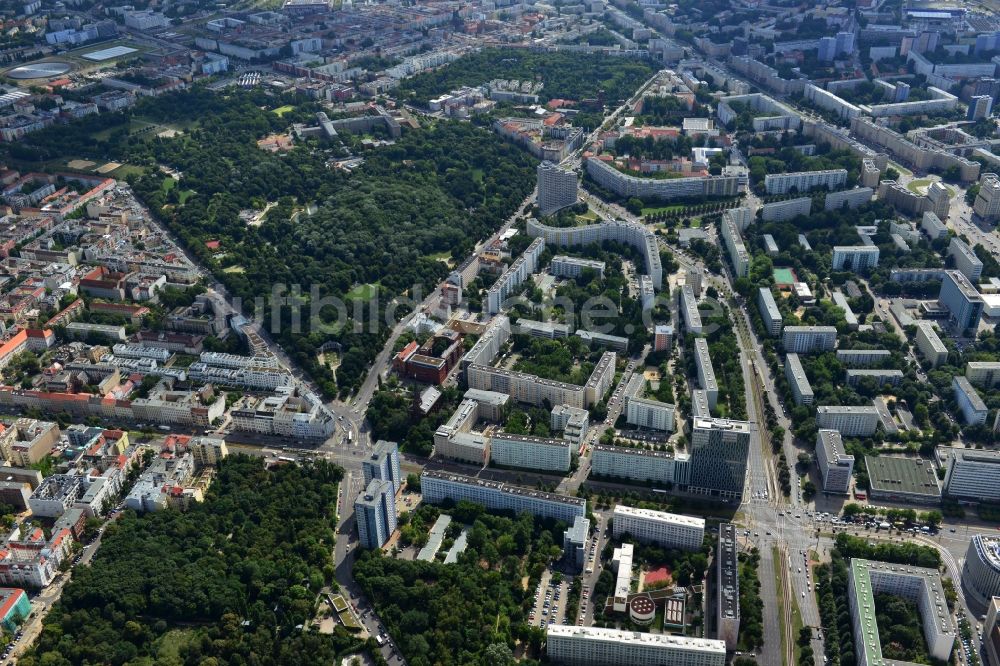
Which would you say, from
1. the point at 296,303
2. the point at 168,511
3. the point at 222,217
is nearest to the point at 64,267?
the point at 222,217

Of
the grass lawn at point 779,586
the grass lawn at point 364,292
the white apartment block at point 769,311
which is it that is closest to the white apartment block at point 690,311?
the white apartment block at point 769,311

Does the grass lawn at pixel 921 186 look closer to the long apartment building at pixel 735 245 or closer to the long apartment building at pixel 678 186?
the long apartment building at pixel 678 186

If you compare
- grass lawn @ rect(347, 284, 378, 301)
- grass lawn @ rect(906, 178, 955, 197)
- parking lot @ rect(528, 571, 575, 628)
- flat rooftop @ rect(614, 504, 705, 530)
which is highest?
grass lawn @ rect(906, 178, 955, 197)

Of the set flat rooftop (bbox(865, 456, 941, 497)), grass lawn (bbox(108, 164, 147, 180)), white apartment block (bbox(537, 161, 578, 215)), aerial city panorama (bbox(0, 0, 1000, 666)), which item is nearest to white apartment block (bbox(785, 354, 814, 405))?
aerial city panorama (bbox(0, 0, 1000, 666))

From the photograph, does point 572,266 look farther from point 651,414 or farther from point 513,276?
point 651,414

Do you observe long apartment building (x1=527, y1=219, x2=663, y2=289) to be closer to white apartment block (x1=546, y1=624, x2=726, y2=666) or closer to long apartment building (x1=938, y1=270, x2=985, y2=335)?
long apartment building (x1=938, y1=270, x2=985, y2=335)

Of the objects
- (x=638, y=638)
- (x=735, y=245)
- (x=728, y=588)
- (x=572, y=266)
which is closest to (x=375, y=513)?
(x=638, y=638)
